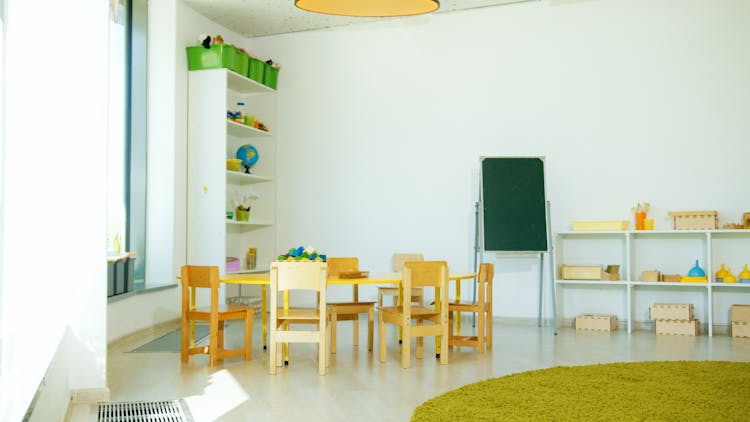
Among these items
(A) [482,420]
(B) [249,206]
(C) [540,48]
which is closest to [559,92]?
(C) [540,48]

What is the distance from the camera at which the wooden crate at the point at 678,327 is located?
21.4 ft

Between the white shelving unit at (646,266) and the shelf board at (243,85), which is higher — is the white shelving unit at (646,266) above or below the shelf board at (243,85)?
below

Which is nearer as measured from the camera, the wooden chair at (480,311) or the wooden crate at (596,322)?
the wooden chair at (480,311)

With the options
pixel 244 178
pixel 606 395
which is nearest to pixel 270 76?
pixel 244 178

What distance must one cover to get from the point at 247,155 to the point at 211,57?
3.82 ft

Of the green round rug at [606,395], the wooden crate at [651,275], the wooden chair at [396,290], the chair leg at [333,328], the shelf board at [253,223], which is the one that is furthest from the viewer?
the shelf board at [253,223]

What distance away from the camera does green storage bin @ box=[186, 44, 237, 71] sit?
731cm

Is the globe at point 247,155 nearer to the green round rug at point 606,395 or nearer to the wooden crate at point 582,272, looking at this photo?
the wooden crate at point 582,272

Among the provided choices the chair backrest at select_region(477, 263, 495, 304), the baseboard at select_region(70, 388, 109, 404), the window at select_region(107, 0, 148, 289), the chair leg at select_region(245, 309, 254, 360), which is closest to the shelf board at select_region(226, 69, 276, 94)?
the window at select_region(107, 0, 148, 289)

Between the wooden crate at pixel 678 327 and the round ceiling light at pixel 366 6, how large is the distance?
3.74 m

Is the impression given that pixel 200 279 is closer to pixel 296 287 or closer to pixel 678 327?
pixel 296 287

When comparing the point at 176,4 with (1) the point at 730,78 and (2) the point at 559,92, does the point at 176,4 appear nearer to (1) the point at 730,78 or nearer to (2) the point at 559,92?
(2) the point at 559,92

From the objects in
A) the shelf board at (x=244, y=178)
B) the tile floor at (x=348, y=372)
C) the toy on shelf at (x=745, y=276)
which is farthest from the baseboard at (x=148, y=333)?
the toy on shelf at (x=745, y=276)

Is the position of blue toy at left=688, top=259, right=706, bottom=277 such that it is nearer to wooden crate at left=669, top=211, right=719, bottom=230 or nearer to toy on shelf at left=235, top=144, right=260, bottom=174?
wooden crate at left=669, top=211, right=719, bottom=230
